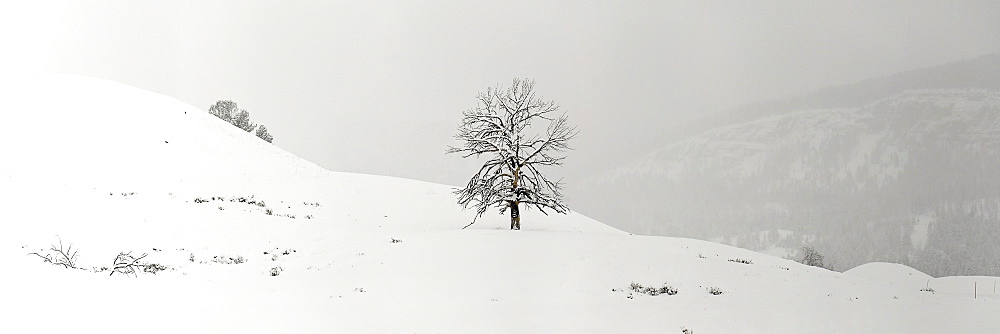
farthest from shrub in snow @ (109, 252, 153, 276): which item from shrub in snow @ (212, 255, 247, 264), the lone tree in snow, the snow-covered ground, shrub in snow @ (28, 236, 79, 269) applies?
the lone tree in snow

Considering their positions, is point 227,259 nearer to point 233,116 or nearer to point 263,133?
point 263,133

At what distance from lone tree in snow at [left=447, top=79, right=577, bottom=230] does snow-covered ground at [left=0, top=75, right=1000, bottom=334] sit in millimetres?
4095

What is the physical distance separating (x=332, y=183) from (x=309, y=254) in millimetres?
25126

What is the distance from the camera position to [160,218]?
67.4 feet

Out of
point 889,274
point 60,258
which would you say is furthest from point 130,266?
point 889,274

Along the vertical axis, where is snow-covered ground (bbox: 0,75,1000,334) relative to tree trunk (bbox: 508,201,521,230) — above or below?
below

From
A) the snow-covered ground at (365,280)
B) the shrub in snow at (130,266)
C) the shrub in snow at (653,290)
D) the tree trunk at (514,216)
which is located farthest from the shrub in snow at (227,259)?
the tree trunk at (514,216)

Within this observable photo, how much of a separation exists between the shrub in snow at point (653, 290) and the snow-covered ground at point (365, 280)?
0.34 metres

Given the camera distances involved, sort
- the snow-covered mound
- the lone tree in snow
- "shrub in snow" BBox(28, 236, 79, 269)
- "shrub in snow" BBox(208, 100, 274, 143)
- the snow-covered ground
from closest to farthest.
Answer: the snow-covered ground < "shrub in snow" BBox(28, 236, 79, 269) < the snow-covered mound < the lone tree in snow < "shrub in snow" BBox(208, 100, 274, 143)

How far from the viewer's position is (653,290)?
42.6ft

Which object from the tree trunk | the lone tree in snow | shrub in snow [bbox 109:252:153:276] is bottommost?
shrub in snow [bbox 109:252:153:276]

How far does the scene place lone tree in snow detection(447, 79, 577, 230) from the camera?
26922 mm

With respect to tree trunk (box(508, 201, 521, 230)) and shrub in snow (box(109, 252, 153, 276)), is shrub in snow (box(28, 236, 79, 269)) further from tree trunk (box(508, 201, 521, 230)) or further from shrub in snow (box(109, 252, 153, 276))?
tree trunk (box(508, 201, 521, 230))

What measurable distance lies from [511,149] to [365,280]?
14925mm
